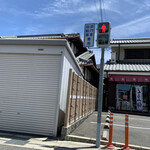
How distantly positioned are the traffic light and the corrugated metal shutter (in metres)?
1.85

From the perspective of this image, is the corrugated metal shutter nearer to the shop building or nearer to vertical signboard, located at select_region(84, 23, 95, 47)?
vertical signboard, located at select_region(84, 23, 95, 47)

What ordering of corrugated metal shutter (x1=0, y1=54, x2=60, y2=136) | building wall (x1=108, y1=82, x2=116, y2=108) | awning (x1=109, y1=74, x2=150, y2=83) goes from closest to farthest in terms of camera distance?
corrugated metal shutter (x1=0, y1=54, x2=60, y2=136) < awning (x1=109, y1=74, x2=150, y2=83) < building wall (x1=108, y1=82, x2=116, y2=108)

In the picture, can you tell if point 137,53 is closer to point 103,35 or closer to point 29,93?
point 103,35

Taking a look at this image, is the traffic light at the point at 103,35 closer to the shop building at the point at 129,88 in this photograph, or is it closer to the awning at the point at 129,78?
the shop building at the point at 129,88

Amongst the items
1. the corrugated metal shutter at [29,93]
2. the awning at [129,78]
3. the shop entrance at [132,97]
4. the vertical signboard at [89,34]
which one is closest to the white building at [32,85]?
the corrugated metal shutter at [29,93]

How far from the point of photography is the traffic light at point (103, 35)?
17.1 ft

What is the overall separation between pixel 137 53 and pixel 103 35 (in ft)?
46.7

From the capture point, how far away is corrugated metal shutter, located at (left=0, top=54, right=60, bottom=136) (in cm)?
573

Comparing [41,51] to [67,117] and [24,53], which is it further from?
[67,117]

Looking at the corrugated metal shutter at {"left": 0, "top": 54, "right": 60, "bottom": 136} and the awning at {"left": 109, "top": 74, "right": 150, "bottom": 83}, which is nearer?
the corrugated metal shutter at {"left": 0, "top": 54, "right": 60, "bottom": 136}

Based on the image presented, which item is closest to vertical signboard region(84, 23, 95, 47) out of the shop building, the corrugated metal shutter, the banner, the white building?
the white building

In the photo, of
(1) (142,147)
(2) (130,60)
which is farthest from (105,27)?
(2) (130,60)

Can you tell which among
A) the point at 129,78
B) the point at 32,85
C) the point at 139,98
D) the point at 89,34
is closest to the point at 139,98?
the point at 139,98

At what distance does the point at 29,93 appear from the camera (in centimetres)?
596
